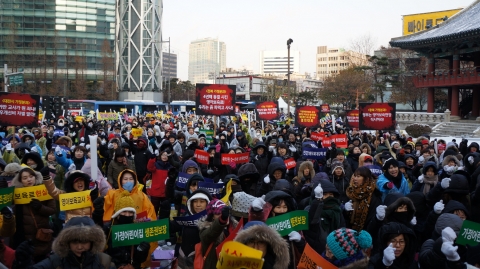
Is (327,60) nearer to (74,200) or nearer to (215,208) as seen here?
(74,200)

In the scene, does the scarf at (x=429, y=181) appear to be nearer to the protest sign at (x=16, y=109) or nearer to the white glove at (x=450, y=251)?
the white glove at (x=450, y=251)

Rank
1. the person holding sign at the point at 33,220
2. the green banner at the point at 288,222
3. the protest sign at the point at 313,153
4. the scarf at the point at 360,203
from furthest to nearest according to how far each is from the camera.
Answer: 1. the protest sign at the point at 313,153
2. the scarf at the point at 360,203
3. the person holding sign at the point at 33,220
4. the green banner at the point at 288,222

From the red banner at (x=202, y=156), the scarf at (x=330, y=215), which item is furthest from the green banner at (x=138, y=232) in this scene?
the red banner at (x=202, y=156)

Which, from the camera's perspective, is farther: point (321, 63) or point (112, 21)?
point (321, 63)

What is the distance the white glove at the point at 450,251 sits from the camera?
345 centimetres

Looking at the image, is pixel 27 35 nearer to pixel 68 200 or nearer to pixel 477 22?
pixel 477 22

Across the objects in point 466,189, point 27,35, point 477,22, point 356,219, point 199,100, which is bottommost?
point 356,219

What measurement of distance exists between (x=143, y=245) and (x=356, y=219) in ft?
8.12

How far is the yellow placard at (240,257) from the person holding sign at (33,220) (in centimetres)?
261

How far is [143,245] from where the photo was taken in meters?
4.34

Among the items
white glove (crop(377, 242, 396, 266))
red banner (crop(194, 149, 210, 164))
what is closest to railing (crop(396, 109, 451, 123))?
red banner (crop(194, 149, 210, 164))

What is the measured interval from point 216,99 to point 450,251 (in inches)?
374

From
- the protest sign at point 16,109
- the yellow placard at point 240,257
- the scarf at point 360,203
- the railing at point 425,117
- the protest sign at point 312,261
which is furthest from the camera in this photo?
the railing at point 425,117

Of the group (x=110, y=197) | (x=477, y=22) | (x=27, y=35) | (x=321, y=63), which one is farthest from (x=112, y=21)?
(x=321, y=63)
